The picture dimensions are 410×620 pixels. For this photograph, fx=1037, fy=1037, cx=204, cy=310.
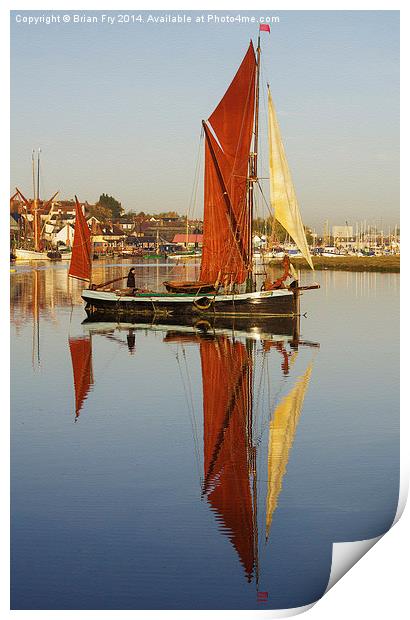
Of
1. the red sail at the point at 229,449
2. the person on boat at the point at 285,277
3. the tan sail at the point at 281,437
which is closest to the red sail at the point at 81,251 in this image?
the person on boat at the point at 285,277

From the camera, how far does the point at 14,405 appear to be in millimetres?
9242

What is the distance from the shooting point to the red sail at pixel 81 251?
683 inches

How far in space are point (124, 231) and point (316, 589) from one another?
50.8 feet

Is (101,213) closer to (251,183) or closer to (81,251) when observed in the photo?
(81,251)

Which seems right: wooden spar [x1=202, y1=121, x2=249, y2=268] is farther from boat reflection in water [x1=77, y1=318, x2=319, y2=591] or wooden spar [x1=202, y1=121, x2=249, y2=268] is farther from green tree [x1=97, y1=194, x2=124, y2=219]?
green tree [x1=97, y1=194, x2=124, y2=219]

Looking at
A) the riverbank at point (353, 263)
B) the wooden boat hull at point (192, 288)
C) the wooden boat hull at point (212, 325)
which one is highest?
the riverbank at point (353, 263)

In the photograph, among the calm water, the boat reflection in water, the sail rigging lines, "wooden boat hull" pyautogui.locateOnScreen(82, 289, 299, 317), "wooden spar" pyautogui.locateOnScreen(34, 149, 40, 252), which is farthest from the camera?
"wooden boat hull" pyautogui.locateOnScreen(82, 289, 299, 317)

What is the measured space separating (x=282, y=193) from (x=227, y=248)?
98.9 inches

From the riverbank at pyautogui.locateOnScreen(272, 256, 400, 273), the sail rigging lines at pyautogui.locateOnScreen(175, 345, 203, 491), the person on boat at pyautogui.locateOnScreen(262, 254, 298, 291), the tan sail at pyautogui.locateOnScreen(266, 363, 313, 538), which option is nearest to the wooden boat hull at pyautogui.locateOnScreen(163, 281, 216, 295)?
the person on boat at pyautogui.locateOnScreen(262, 254, 298, 291)

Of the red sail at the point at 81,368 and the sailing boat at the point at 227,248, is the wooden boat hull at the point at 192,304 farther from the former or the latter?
the red sail at the point at 81,368

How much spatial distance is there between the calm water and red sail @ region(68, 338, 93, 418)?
0.10 feet

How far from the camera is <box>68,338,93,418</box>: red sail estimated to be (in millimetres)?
9883

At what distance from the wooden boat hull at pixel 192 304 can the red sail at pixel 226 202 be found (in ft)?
1.83
